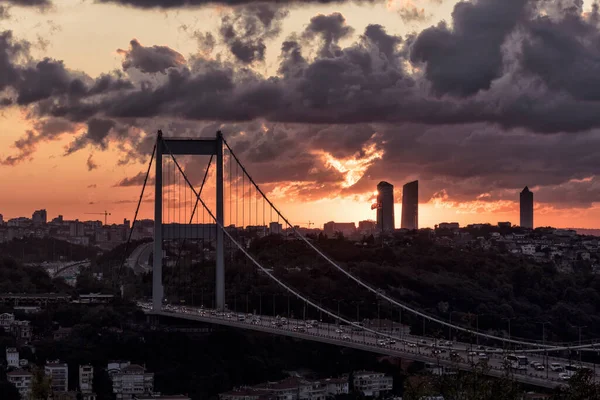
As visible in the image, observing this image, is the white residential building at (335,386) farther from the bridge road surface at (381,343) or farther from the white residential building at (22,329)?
the white residential building at (22,329)

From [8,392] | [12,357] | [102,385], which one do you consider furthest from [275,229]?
[8,392]

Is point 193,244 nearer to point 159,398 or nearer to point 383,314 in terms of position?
point 383,314

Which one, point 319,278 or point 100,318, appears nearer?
point 100,318

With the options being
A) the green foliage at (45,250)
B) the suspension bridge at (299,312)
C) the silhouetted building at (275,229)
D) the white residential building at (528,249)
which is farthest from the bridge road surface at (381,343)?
the green foliage at (45,250)

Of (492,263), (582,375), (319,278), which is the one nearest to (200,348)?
(319,278)

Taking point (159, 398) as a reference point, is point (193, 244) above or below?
above

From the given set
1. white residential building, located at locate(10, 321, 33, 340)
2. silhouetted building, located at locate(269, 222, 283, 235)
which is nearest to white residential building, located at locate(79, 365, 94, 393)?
white residential building, located at locate(10, 321, 33, 340)

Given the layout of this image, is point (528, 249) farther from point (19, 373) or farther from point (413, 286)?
point (19, 373)
